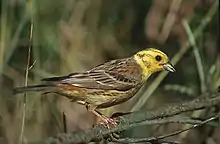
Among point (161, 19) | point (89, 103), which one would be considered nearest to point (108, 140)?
point (89, 103)

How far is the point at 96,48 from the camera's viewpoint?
729cm

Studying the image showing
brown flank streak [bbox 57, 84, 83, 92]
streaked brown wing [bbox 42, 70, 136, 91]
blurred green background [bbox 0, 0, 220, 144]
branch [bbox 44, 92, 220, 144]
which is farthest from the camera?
blurred green background [bbox 0, 0, 220, 144]

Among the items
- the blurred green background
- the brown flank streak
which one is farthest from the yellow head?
the brown flank streak

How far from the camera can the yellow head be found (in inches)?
187

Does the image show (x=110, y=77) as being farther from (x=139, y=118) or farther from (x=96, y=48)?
(x=96, y=48)

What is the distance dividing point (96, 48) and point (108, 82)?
8.40 feet

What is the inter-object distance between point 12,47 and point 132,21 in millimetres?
2287

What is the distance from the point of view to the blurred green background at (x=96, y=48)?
544 cm

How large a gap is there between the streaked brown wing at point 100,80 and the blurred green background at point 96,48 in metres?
0.36

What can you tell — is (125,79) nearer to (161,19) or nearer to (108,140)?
(108,140)

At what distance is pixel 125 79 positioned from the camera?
4746 millimetres

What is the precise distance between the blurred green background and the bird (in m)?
0.31

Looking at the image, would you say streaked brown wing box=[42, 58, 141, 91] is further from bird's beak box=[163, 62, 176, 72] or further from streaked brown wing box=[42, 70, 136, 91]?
bird's beak box=[163, 62, 176, 72]

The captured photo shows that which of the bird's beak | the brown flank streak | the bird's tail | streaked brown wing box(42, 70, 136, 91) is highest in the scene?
the bird's beak
